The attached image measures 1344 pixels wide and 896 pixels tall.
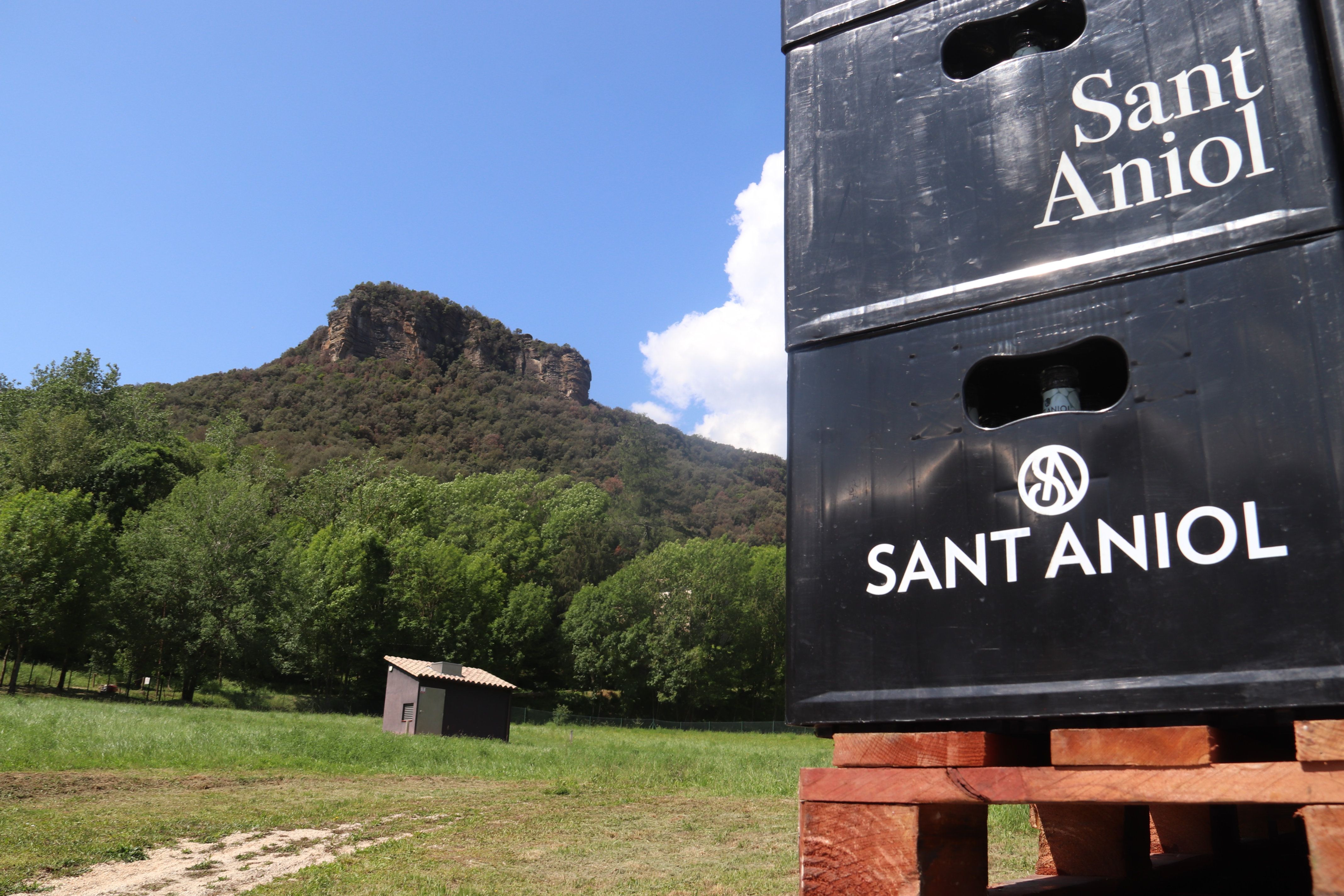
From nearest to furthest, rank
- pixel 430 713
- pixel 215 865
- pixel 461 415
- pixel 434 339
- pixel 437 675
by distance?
pixel 215 865, pixel 430 713, pixel 437 675, pixel 461 415, pixel 434 339

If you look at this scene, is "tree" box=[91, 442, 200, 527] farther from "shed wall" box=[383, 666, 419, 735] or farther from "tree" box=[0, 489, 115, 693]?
"shed wall" box=[383, 666, 419, 735]

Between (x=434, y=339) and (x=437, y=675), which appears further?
(x=434, y=339)

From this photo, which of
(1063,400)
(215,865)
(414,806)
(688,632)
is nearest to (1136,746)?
(1063,400)

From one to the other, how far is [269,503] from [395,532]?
9.00 m

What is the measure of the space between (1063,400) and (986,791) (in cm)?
106

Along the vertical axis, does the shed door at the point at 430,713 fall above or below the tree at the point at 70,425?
below

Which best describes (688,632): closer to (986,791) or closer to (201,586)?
(201,586)

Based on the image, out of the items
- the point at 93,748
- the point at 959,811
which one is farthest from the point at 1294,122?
the point at 93,748

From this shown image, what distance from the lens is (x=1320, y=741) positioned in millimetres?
1779

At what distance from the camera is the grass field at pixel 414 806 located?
816 centimetres

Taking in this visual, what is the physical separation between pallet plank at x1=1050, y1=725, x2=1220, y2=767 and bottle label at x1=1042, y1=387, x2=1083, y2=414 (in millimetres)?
854

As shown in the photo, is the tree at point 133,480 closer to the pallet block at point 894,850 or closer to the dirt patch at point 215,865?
the dirt patch at point 215,865

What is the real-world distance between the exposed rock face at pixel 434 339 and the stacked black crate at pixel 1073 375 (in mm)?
150584

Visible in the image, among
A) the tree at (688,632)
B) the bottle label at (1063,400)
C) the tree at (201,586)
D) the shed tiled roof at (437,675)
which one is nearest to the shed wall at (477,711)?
the shed tiled roof at (437,675)
